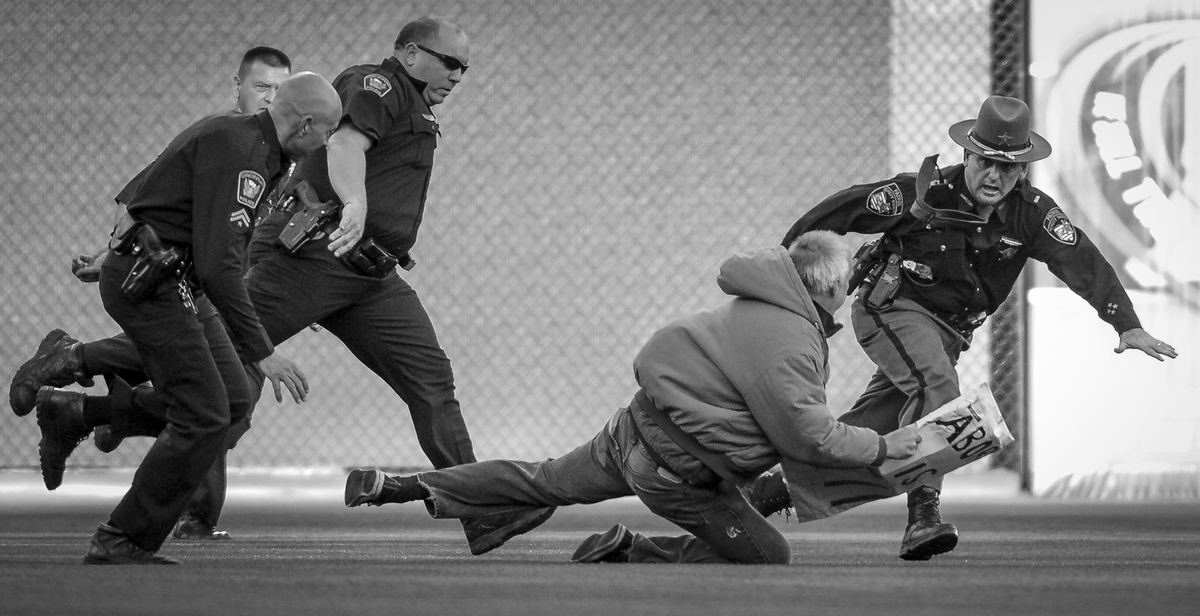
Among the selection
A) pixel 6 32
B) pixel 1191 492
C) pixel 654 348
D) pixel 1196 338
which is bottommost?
pixel 1191 492

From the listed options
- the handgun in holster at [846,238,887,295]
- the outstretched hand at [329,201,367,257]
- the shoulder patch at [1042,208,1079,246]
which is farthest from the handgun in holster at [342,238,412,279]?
the shoulder patch at [1042,208,1079,246]

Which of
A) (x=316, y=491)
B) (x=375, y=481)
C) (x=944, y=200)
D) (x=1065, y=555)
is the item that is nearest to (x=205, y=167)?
(x=375, y=481)

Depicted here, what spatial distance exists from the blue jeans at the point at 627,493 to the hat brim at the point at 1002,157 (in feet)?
4.41

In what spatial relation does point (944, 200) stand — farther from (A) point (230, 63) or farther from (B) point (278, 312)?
(A) point (230, 63)

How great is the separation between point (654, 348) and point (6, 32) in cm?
538

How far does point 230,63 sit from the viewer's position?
8188 millimetres

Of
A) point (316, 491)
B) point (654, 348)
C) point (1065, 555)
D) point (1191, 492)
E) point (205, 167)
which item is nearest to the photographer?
point (205, 167)

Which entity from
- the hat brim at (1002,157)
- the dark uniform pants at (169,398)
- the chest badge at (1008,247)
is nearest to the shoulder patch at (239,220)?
the dark uniform pants at (169,398)

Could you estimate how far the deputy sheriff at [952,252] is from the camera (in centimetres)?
490

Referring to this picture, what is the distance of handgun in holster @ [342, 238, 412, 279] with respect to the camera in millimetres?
4785

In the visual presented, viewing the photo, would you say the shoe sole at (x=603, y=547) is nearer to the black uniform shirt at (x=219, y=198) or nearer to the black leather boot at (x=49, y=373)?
the black uniform shirt at (x=219, y=198)

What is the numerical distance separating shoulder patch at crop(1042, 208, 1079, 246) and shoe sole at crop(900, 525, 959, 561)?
1.14 m

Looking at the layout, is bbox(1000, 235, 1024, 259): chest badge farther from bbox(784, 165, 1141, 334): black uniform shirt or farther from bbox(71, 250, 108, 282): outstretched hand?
bbox(71, 250, 108, 282): outstretched hand

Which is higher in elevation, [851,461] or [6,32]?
[6,32]
